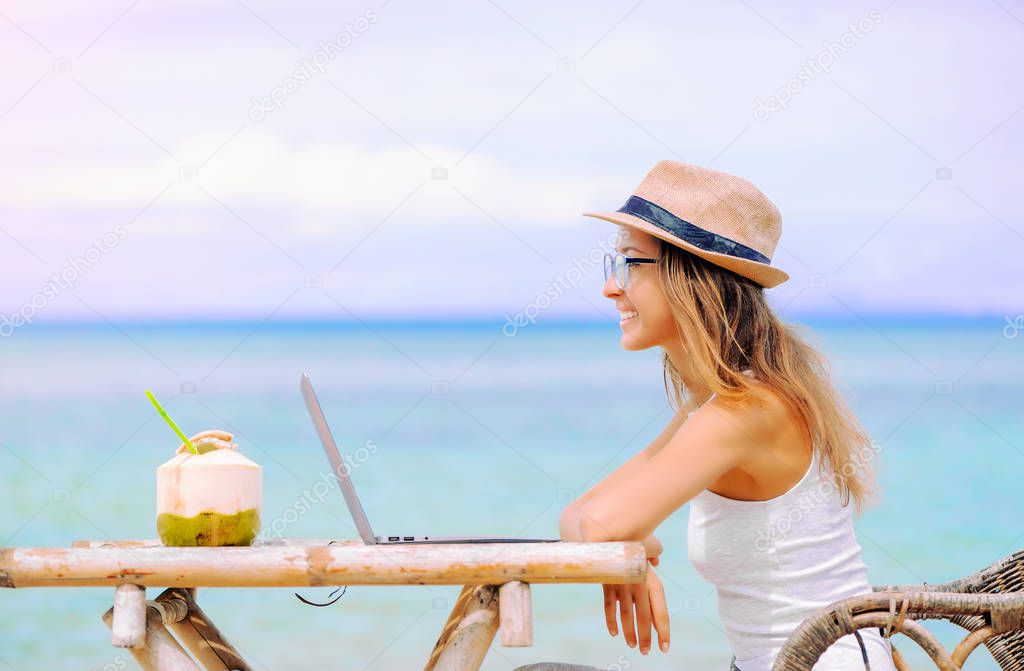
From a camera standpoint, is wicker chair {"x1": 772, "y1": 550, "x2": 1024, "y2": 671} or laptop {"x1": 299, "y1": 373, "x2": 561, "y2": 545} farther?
laptop {"x1": 299, "y1": 373, "x2": 561, "y2": 545}

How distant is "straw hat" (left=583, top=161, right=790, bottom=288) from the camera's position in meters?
2.25

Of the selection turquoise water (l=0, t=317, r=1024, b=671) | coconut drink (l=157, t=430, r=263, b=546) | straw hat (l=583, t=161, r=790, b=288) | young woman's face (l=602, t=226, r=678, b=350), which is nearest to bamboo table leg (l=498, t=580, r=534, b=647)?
coconut drink (l=157, t=430, r=263, b=546)

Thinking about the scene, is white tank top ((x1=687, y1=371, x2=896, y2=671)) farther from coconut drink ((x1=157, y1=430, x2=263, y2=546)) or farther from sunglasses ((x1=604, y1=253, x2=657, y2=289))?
coconut drink ((x1=157, y1=430, x2=263, y2=546))

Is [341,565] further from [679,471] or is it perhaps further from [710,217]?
A: [710,217]

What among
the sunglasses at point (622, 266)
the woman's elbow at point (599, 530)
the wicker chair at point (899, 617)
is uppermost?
the sunglasses at point (622, 266)

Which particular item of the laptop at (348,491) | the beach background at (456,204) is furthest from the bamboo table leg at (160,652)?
the beach background at (456,204)

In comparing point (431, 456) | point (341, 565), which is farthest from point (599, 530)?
point (431, 456)

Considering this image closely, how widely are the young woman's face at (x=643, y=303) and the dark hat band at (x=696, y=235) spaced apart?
4 centimetres

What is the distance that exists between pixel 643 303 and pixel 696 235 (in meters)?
0.16

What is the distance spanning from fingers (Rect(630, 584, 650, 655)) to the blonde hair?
1.25 ft

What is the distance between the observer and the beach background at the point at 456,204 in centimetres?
1438

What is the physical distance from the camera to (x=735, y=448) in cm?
208

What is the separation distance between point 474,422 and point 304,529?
21.5 ft

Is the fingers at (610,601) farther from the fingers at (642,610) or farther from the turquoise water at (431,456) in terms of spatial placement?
the turquoise water at (431,456)
